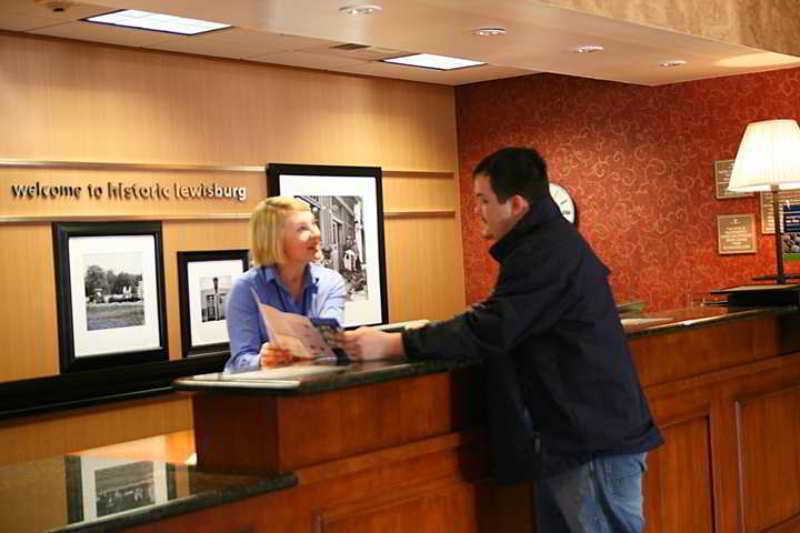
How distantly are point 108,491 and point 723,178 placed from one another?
595 centimetres

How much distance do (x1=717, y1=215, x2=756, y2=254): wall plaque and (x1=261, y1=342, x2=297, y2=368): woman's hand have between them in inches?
188

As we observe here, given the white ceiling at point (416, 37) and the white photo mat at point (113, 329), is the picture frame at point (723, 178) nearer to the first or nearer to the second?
the white ceiling at point (416, 37)

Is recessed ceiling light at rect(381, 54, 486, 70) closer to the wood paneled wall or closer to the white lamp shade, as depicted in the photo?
the wood paneled wall

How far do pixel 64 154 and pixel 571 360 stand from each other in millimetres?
4046

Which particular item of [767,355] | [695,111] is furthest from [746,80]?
[767,355]

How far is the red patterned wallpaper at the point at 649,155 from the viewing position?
7895mm

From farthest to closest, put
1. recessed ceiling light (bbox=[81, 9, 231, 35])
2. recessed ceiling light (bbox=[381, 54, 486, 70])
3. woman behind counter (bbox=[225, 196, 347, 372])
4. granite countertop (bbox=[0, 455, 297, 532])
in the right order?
1. recessed ceiling light (bbox=[381, 54, 486, 70])
2. recessed ceiling light (bbox=[81, 9, 231, 35])
3. woman behind counter (bbox=[225, 196, 347, 372])
4. granite countertop (bbox=[0, 455, 297, 532])

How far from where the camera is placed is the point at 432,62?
8.04 m

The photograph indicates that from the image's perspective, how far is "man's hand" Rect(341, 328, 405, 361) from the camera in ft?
11.4

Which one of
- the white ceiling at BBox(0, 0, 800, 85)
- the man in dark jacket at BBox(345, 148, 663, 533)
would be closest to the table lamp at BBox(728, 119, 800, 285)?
the white ceiling at BBox(0, 0, 800, 85)

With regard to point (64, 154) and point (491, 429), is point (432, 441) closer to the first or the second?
point (491, 429)

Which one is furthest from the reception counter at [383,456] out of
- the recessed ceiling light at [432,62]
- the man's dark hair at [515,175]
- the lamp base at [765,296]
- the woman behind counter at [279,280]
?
the recessed ceiling light at [432,62]

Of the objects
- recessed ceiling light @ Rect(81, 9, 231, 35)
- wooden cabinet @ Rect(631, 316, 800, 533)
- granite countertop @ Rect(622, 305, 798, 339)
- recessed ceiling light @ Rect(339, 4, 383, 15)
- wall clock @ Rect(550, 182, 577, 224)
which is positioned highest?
recessed ceiling light @ Rect(81, 9, 231, 35)

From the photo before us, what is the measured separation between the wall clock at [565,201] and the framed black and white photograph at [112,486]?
572 cm
